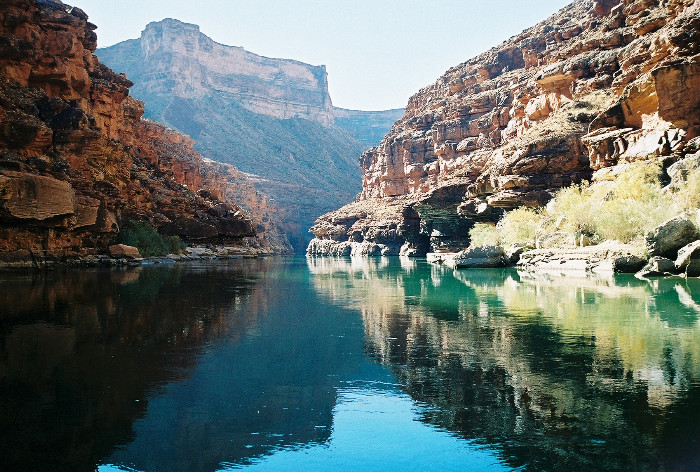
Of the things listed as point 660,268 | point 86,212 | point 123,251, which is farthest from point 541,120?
point 86,212

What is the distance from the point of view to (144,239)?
4922 cm

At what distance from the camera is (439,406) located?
6.83m

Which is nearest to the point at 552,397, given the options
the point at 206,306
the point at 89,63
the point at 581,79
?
the point at 206,306

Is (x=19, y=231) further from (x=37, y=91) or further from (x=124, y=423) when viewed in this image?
(x=124, y=423)

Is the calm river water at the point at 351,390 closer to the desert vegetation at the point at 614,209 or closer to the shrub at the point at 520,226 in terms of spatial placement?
the desert vegetation at the point at 614,209

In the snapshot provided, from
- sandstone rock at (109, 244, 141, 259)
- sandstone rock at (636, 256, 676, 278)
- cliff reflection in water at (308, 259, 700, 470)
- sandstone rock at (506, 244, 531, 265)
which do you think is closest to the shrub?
sandstone rock at (506, 244, 531, 265)

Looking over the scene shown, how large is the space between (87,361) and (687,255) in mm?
23438

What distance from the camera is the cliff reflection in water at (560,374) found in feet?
17.9

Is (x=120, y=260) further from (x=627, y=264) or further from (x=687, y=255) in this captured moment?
(x=687, y=255)

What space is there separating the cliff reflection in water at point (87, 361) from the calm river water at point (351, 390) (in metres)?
0.04

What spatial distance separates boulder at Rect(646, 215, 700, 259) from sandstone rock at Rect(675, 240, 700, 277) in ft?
1.90

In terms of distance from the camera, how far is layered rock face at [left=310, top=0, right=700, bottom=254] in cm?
3853

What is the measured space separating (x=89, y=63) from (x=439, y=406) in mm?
55936

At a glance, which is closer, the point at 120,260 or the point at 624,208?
the point at 624,208
